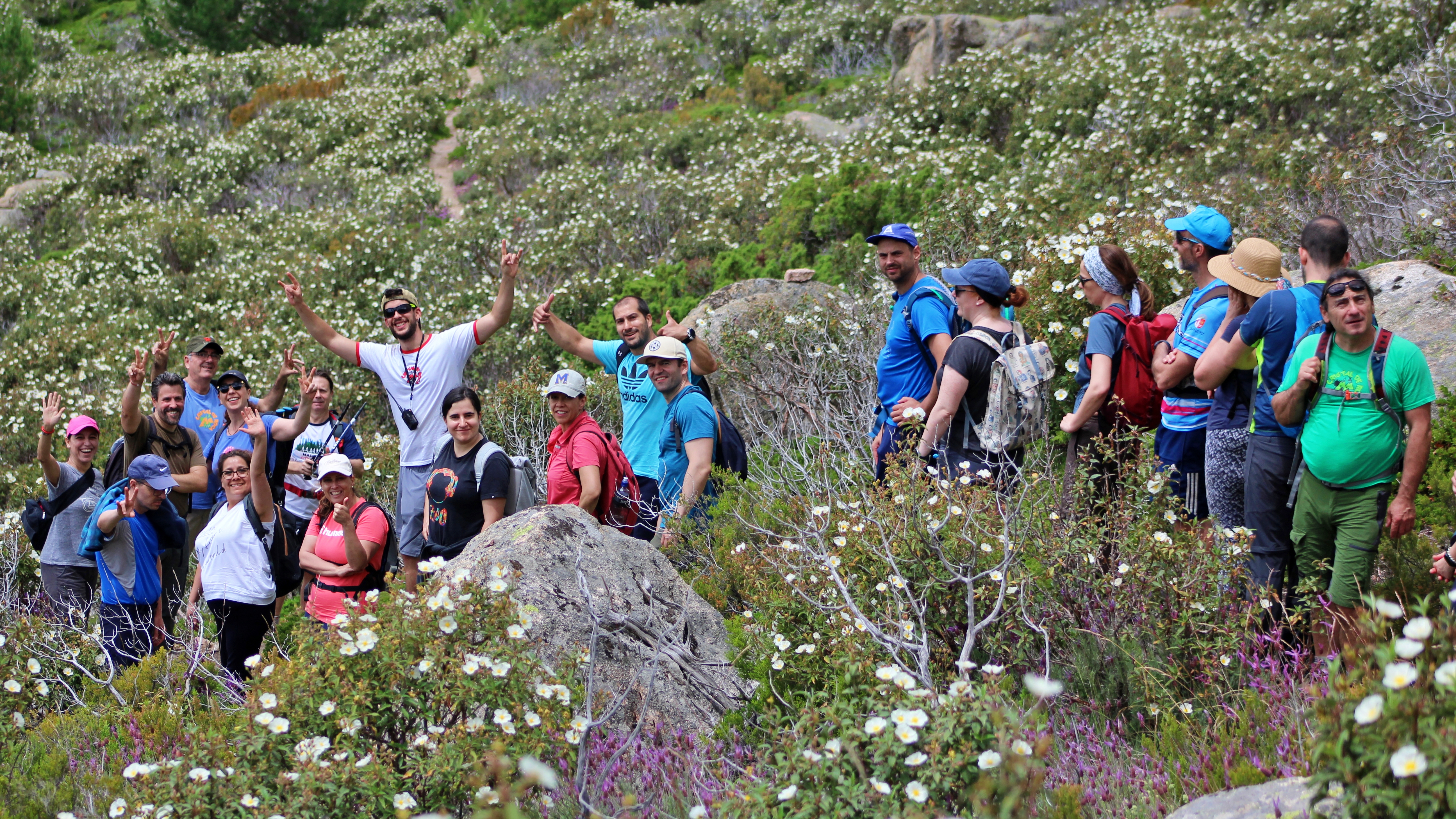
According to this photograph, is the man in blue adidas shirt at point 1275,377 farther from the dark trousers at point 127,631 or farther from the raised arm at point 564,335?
the dark trousers at point 127,631

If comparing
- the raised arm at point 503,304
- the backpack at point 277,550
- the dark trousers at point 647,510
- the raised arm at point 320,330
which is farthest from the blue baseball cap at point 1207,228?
the backpack at point 277,550

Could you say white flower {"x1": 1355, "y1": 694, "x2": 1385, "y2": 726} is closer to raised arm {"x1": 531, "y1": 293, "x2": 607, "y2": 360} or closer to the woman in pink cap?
raised arm {"x1": 531, "y1": 293, "x2": 607, "y2": 360}

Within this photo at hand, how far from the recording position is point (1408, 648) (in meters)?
1.83

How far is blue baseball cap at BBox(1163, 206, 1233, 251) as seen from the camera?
4.04m

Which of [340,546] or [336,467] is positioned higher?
[336,467]

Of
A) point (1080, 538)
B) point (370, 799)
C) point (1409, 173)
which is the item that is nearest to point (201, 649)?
point (370, 799)

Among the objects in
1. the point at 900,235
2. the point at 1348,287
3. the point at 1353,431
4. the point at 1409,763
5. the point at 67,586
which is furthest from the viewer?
the point at 67,586

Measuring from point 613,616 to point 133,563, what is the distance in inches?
127

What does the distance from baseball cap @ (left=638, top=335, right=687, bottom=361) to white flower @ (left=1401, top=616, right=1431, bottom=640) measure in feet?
11.4

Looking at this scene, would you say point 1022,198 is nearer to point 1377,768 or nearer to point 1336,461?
point 1336,461

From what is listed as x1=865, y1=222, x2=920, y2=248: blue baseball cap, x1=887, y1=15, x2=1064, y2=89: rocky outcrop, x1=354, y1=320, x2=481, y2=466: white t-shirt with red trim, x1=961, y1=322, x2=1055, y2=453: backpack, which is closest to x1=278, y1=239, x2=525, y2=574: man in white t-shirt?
x1=354, y1=320, x2=481, y2=466: white t-shirt with red trim

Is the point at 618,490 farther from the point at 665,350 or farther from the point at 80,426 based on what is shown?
the point at 80,426

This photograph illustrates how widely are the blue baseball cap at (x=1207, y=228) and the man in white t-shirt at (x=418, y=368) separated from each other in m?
3.23

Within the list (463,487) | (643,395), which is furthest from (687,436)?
(463,487)
